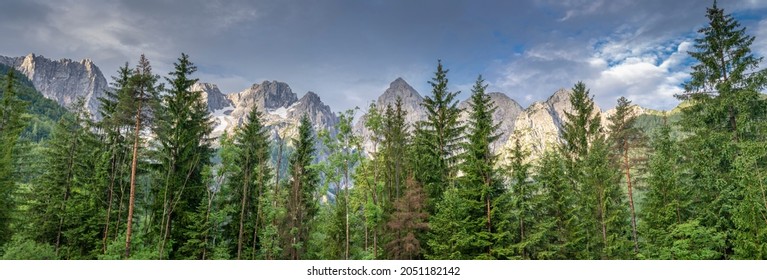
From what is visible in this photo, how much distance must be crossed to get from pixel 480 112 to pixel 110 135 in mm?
23250

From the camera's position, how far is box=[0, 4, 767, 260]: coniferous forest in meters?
19.5

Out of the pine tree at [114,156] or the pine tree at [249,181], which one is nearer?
the pine tree at [114,156]

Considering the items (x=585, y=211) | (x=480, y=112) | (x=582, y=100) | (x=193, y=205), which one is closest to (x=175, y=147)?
(x=193, y=205)

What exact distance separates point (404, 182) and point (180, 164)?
46.4ft

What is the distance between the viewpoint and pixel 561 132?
29078 millimetres

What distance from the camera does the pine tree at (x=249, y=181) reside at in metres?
27.5

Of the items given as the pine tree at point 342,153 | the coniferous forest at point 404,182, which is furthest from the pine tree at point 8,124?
the pine tree at point 342,153

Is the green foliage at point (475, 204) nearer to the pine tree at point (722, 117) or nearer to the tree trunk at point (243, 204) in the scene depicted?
the pine tree at point (722, 117)

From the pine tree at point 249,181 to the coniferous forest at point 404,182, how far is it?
12 cm

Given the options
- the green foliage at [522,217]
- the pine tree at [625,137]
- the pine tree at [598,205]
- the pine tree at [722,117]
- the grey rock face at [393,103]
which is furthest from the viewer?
the grey rock face at [393,103]

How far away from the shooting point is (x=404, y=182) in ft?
80.1

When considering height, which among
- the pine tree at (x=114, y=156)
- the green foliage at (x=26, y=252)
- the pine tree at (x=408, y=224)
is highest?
the pine tree at (x=114, y=156)

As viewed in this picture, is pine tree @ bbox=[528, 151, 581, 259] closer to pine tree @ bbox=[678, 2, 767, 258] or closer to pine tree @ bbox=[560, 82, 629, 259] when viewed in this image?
pine tree @ bbox=[560, 82, 629, 259]
